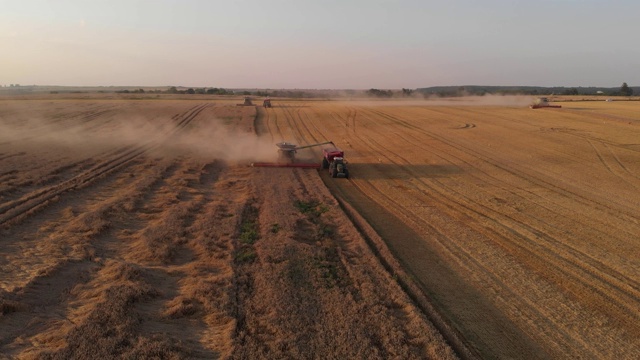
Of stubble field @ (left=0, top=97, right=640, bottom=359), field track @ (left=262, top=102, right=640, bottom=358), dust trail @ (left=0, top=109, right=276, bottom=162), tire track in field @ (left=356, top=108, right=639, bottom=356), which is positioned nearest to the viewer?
stubble field @ (left=0, top=97, right=640, bottom=359)

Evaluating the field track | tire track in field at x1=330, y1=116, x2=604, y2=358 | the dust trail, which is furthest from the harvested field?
the dust trail

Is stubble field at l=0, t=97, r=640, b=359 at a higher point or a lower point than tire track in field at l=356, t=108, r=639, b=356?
higher

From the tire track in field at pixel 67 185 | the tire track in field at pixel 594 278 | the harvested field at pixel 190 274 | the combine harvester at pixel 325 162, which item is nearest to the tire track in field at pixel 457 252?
the tire track in field at pixel 594 278

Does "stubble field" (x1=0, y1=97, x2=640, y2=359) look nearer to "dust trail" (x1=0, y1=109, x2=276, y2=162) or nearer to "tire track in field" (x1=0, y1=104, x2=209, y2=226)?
"tire track in field" (x1=0, y1=104, x2=209, y2=226)

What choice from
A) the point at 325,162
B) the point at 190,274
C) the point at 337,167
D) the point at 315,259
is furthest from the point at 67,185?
the point at 315,259

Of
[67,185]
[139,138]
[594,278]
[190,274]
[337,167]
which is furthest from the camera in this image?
[139,138]

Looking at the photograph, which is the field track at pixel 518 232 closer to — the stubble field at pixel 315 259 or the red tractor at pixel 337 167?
the stubble field at pixel 315 259

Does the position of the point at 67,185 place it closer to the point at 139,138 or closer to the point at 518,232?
the point at 518,232

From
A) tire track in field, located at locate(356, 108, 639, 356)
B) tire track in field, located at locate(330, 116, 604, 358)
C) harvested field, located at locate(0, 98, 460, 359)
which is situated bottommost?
tire track in field, located at locate(356, 108, 639, 356)

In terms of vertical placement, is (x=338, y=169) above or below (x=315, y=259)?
above
